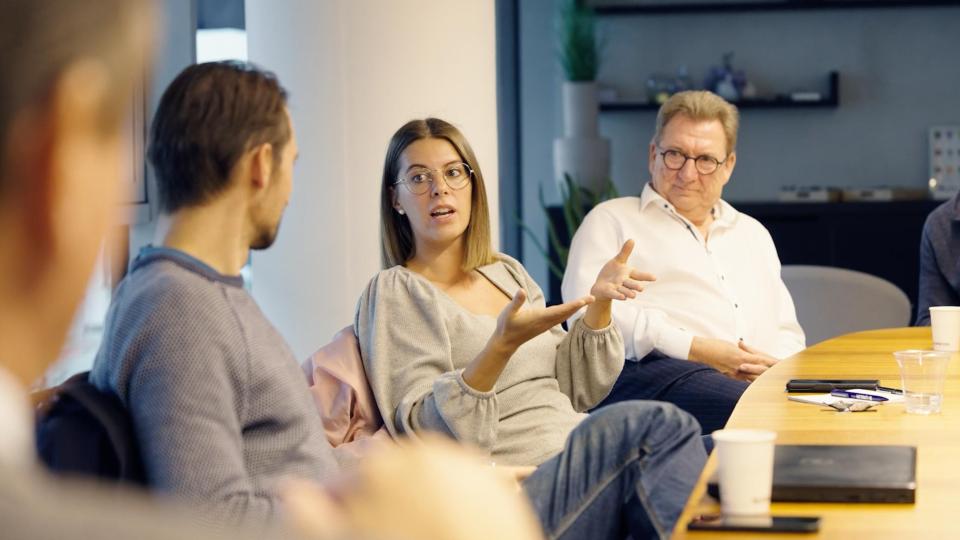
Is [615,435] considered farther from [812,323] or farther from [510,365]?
[812,323]

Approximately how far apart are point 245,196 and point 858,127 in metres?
6.21

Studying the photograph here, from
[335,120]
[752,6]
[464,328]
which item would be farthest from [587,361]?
[752,6]

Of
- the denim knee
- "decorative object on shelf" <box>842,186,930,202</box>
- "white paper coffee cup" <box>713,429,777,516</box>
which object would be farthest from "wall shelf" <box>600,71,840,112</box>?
"white paper coffee cup" <box>713,429,777,516</box>

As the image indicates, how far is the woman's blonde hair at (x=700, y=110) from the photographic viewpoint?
357 cm

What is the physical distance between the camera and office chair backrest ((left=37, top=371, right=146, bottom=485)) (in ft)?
4.41

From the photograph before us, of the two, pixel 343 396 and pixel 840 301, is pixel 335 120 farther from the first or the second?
pixel 840 301

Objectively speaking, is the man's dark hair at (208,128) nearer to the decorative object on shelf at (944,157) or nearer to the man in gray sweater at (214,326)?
the man in gray sweater at (214,326)

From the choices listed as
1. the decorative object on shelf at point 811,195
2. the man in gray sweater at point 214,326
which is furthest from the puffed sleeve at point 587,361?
the decorative object on shelf at point 811,195

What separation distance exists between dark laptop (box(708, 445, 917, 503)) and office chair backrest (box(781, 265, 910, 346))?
2.88 metres

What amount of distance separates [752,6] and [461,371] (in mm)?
5178

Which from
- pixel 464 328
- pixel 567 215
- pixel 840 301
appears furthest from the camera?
pixel 567 215

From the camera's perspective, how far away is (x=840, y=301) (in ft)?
15.0

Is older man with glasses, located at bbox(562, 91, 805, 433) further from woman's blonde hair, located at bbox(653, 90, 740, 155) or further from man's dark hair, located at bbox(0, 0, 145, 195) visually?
man's dark hair, located at bbox(0, 0, 145, 195)

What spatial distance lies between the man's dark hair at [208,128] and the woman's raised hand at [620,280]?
46.8 inches
